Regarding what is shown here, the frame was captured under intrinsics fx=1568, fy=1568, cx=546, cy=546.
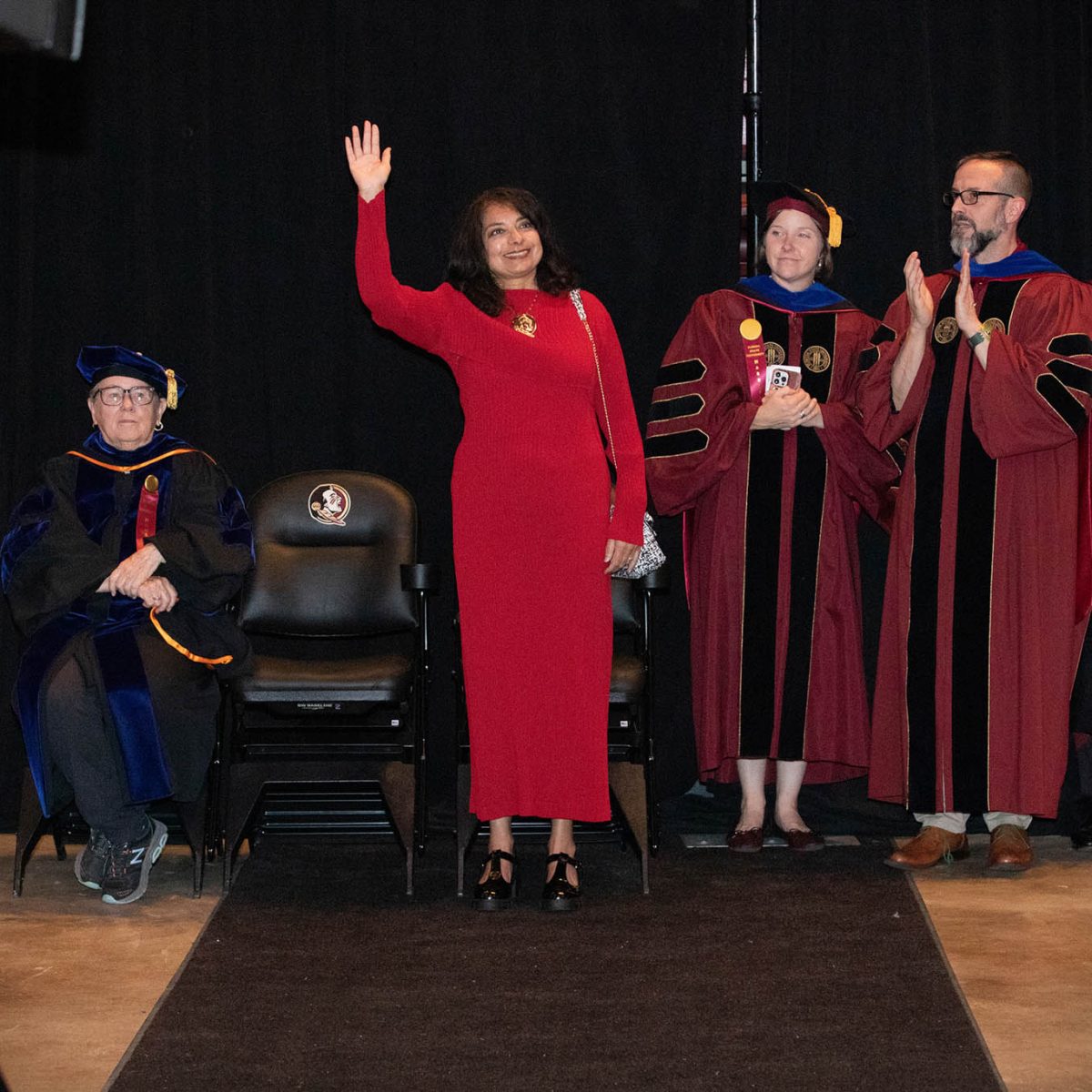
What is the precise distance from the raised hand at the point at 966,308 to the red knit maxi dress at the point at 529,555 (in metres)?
1.13

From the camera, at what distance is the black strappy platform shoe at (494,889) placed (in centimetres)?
416

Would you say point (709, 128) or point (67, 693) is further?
point (709, 128)

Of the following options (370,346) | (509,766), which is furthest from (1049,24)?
(509,766)

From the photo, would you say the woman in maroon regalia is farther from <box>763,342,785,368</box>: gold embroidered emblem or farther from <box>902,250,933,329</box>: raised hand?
<box>902,250,933,329</box>: raised hand

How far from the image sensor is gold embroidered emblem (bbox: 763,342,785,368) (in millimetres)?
4848

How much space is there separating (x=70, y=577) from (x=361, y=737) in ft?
3.73

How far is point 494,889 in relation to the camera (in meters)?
4.18

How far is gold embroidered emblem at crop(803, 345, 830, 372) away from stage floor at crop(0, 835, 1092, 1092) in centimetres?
154

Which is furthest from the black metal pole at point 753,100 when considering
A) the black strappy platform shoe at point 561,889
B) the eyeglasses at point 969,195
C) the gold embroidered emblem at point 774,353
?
the black strappy platform shoe at point 561,889

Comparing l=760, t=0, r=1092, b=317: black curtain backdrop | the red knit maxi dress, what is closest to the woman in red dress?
the red knit maxi dress

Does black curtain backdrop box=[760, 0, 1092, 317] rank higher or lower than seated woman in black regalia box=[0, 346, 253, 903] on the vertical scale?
higher

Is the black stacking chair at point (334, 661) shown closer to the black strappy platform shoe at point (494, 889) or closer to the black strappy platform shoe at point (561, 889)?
the black strappy platform shoe at point (494, 889)

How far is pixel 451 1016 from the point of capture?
3316 mm

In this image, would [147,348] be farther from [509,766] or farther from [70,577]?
[509,766]
